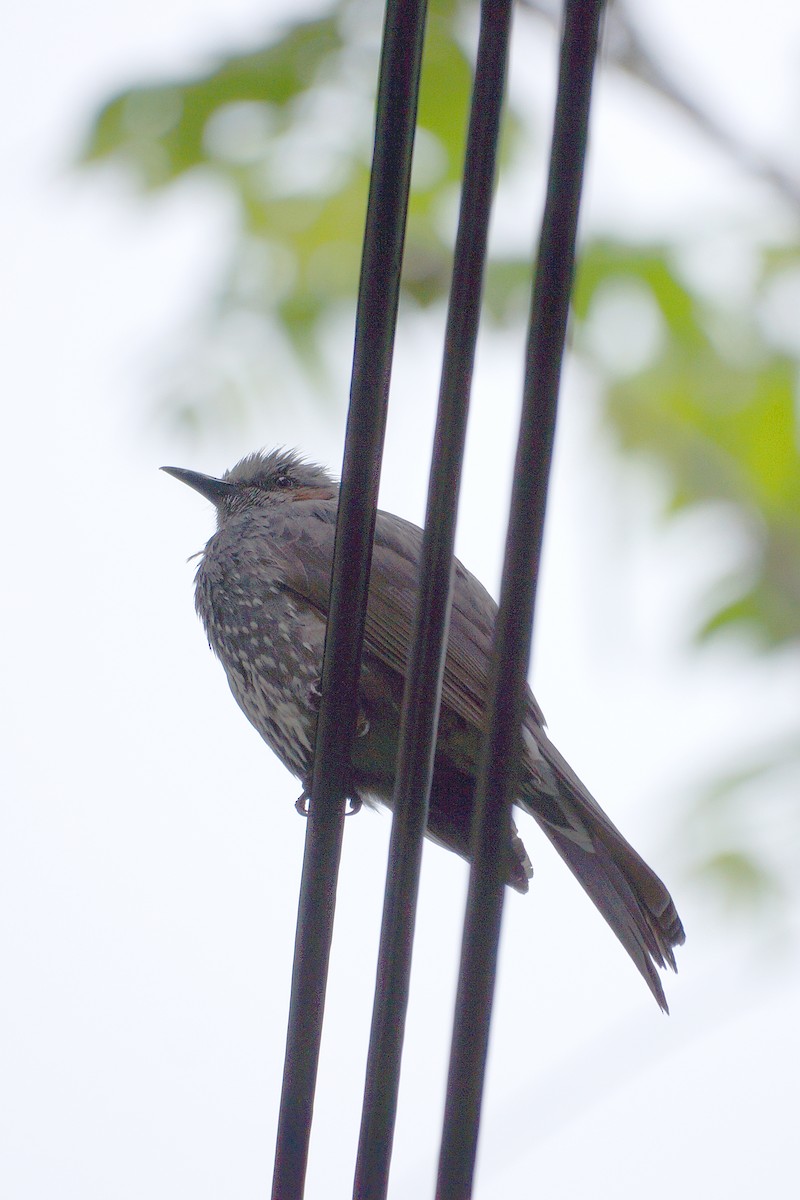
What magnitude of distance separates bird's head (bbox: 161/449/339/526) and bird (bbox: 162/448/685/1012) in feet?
1.06

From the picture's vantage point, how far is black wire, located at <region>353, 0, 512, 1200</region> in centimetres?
163

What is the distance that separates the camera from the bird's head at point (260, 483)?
4562 millimetres

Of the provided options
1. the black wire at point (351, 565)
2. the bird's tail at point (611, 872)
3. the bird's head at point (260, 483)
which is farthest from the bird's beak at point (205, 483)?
the black wire at point (351, 565)

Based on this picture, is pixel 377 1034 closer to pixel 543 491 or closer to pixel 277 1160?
pixel 277 1160

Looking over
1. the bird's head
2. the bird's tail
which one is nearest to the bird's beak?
the bird's head

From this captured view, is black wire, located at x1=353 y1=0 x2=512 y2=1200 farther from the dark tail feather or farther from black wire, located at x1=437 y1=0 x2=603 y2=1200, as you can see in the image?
the dark tail feather

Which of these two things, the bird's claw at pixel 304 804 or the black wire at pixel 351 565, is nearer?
the black wire at pixel 351 565

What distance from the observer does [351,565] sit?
1.88 m

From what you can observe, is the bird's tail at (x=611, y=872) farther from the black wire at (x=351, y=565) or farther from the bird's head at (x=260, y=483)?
the bird's head at (x=260, y=483)

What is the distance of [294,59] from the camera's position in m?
5.06

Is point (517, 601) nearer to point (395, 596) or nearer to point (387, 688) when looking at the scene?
point (387, 688)

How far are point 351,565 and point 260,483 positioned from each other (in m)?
2.83

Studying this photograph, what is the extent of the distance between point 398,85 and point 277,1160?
5.19 feet

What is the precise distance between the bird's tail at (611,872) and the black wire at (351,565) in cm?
110
